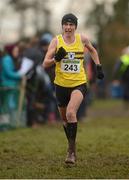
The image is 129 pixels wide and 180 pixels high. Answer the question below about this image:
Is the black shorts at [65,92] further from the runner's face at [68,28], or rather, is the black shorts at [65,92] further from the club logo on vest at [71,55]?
the runner's face at [68,28]

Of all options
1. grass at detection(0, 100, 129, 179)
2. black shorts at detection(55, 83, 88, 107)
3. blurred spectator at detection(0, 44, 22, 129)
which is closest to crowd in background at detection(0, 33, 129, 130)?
blurred spectator at detection(0, 44, 22, 129)

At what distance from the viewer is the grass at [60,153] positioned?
27.3ft

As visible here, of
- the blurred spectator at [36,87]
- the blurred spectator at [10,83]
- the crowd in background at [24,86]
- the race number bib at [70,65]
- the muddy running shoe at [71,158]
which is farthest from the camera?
the blurred spectator at [36,87]

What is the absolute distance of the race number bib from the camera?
30.7 ft

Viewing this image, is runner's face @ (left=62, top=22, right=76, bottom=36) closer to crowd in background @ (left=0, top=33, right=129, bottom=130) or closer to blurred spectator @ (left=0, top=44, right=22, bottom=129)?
crowd in background @ (left=0, top=33, right=129, bottom=130)

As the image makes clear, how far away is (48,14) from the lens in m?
53.9

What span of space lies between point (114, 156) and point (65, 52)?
197 centimetres

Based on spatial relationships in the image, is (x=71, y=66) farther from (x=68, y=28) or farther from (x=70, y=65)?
(x=68, y=28)

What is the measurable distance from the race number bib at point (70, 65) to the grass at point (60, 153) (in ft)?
4.39

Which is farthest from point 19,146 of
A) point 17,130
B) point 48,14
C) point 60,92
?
point 48,14

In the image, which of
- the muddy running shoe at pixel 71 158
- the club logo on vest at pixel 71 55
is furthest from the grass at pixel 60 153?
the club logo on vest at pixel 71 55

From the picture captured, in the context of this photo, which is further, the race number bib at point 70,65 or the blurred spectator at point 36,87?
the blurred spectator at point 36,87

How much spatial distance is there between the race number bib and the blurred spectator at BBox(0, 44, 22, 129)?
5.98m

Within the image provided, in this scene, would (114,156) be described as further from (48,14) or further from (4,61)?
(48,14)
